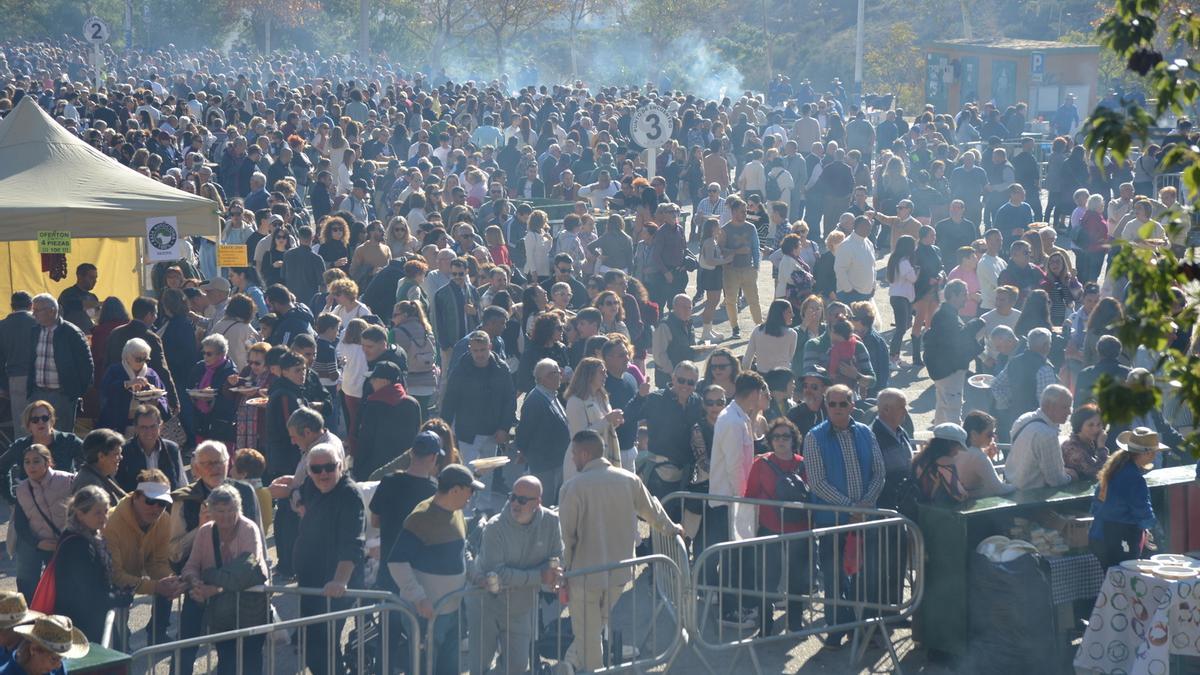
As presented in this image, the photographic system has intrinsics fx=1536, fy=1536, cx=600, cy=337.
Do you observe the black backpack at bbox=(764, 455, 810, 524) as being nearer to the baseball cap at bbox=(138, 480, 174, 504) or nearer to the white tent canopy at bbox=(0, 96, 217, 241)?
the baseball cap at bbox=(138, 480, 174, 504)

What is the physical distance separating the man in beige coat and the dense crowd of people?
17 mm

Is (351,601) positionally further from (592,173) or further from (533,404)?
(592,173)

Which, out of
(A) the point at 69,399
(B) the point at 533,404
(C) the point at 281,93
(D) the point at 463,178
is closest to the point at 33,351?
(A) the point at 69,399

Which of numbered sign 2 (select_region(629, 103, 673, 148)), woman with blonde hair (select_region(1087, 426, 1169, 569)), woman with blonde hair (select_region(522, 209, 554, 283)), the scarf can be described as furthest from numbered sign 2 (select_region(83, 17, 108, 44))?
woman with blonde hair (select_region(1087, 426, 1169, 569))

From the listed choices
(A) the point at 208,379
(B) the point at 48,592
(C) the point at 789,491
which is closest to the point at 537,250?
(A) the point at 208,379

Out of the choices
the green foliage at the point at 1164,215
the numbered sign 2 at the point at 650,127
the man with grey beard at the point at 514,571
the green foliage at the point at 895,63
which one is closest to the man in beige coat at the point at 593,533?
the man with grey beard at the point at 514,571

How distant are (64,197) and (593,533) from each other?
24.9 ft

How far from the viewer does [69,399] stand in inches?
465

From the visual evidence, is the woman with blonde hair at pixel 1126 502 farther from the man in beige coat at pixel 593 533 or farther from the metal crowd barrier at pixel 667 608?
the man in beige coat at pixel 593 533

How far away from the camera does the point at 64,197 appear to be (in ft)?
45.0

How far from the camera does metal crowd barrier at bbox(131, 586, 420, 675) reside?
7.07 m

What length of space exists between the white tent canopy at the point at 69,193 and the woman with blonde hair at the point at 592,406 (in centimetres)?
566

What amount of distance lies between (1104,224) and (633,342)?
802cm

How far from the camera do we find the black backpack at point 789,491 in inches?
361
